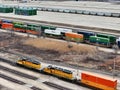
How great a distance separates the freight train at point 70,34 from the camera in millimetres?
67312

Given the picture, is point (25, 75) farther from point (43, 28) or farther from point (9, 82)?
point (43, 28)

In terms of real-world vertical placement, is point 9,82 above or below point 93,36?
below

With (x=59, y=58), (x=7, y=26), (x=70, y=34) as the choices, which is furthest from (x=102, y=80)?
(x=7, y=26)

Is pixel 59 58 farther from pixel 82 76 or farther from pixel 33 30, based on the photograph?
pixel 33 30

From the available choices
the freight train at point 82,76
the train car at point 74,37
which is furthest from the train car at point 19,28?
the freight train at point 82,76

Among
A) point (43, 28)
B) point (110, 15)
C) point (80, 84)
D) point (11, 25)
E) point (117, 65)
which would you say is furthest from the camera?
→ point (110, 15)

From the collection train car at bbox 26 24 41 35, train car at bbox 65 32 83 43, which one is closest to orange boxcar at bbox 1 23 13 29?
train car at bbox 26 24 41 35

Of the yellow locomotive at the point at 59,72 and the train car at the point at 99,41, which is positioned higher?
the train car at the point at 99,41

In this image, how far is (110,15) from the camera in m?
113

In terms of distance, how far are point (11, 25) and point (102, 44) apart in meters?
36.0

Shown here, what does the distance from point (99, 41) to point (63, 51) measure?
32.7 ft

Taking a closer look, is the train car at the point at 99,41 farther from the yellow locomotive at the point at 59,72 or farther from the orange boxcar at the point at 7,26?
the orange boxcar at the point at 7,26

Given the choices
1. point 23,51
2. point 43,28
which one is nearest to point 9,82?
point 23,51

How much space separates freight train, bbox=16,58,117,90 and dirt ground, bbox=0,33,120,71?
6.25m
